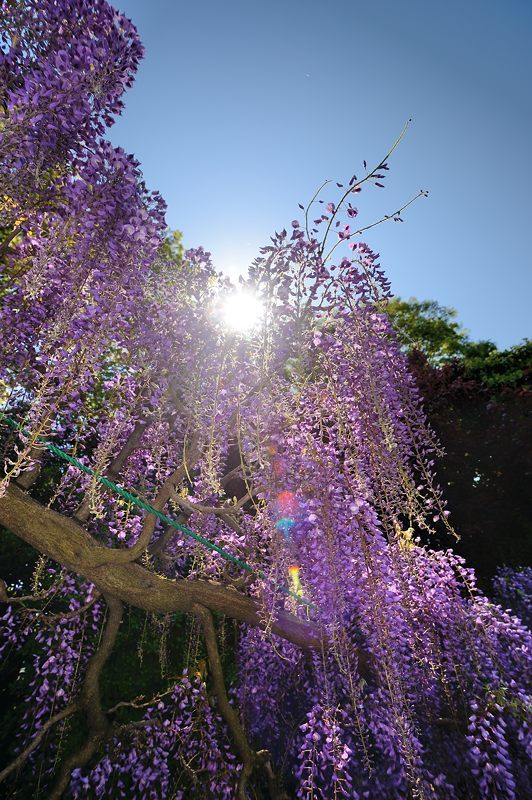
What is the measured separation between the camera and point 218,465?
340 cm

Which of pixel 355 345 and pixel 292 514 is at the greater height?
pixel 355 345

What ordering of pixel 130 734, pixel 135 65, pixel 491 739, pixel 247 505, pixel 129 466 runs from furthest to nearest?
pixel 247 505, pixel 129 466, pixel 130 734, pixel 491 739, pixel 135 65

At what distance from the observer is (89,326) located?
309 centimetres

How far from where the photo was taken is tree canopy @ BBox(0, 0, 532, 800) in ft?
9.58

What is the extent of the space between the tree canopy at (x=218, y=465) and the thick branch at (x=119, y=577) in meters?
0.02

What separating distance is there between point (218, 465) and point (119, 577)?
122cm

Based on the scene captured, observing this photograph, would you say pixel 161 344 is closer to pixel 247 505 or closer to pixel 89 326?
pixel 89 326

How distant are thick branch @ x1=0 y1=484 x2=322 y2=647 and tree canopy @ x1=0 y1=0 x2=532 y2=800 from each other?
0.02 meters

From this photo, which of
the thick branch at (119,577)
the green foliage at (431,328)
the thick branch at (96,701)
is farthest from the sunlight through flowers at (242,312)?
the green foliage at (431,328)

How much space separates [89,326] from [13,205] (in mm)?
1137

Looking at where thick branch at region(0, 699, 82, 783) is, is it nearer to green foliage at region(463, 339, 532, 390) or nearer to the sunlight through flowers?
the sunlight through flowers

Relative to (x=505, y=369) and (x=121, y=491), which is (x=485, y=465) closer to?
(x=505, y=369)

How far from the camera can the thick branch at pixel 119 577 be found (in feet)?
10.1

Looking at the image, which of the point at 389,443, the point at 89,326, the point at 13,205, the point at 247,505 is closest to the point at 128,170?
the point at 13,205
